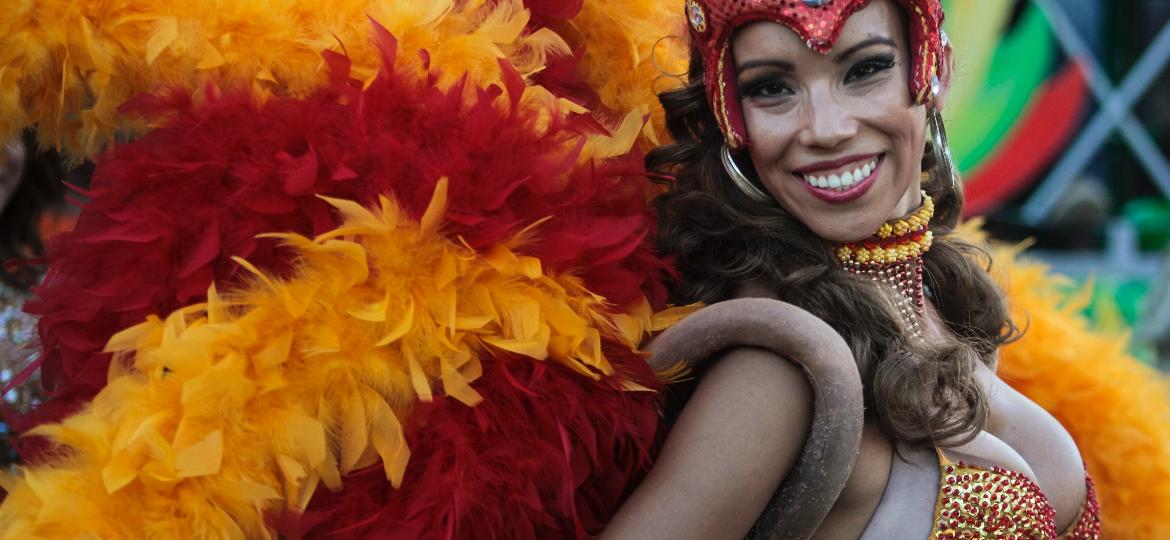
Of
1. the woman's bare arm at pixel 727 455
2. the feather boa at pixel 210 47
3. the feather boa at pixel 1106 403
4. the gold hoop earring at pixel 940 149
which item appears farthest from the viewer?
the feather boa at pixel 1106 403

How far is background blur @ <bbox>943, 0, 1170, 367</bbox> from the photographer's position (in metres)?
5.93

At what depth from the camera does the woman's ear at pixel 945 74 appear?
1943 mm

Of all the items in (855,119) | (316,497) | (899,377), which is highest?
(855,119)

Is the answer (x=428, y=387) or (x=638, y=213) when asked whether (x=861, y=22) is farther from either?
(x=428, y=387)

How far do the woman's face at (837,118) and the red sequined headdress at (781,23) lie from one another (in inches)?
0.8

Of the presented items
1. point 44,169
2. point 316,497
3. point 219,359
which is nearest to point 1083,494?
point 316,497

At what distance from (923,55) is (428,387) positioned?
1009 mm

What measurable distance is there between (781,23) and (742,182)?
0.30 metres

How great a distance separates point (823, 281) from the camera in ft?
6.05

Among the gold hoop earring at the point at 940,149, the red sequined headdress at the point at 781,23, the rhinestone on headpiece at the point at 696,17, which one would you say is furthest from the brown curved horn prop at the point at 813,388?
the gold hoop earring at the point at 940,149

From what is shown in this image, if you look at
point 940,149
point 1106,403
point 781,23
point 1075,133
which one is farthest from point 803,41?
point 1075,133

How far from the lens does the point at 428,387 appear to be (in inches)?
58.6

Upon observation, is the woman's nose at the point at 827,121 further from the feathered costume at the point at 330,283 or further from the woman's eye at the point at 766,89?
the feathered costume at the point at 330,283

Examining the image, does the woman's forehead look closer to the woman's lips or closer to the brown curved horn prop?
the woman's lips
